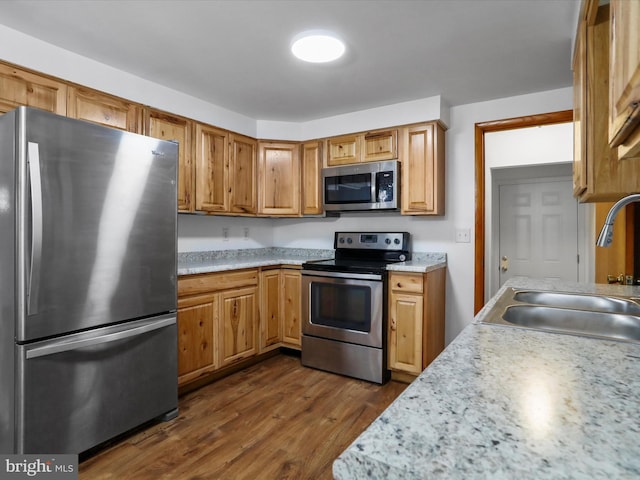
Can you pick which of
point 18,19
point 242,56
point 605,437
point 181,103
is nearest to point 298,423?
point 605,437

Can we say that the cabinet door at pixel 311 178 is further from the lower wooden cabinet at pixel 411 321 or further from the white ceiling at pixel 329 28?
the lower wooden cabinet at pixel 411 321

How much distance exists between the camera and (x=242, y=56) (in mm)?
2320

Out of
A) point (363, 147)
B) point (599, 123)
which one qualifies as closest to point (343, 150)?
point (363, 147)

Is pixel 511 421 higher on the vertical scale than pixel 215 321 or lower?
higher

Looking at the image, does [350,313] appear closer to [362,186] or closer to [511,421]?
[362,186]

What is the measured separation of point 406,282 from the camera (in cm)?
280

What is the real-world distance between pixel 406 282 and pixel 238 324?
4.53ft

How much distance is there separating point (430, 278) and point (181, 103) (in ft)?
7.82

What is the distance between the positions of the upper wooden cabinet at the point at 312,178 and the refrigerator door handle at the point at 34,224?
2256mm

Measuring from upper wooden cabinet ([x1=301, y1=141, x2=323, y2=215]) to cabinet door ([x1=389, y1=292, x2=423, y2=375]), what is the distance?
3.92 ft

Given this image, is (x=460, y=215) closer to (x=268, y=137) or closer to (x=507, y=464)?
(x=268, y=137)

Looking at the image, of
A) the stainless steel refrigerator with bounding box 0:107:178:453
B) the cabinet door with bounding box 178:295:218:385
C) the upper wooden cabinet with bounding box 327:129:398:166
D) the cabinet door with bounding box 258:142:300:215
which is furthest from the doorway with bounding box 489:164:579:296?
the stainless steel refrigerator with bounding box 0:107:178:453

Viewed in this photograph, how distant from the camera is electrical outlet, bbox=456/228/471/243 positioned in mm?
3121

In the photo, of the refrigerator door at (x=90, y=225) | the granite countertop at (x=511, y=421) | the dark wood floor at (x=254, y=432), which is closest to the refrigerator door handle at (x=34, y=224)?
the refrigerator door at (x=90, y=225)
